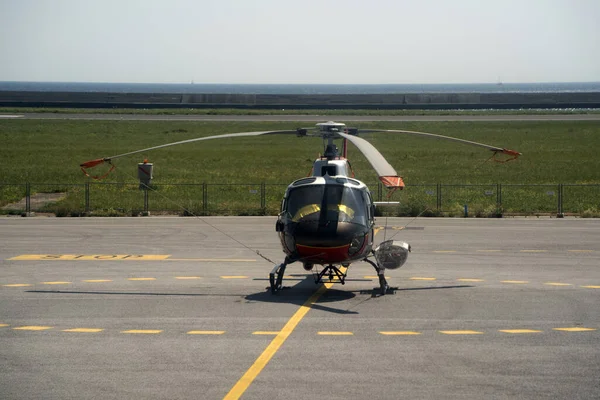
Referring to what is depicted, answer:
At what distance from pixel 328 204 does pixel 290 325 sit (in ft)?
10.5

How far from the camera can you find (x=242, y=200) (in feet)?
132

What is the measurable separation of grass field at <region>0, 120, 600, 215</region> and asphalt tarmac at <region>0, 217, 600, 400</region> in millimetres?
13013

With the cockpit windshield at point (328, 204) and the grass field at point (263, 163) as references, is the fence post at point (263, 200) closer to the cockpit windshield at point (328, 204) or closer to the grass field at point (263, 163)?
the grass field at point (263, 163)

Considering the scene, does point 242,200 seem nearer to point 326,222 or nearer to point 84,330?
point 326,222

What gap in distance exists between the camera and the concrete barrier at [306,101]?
12088 cm

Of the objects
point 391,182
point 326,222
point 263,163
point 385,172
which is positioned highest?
point 385,172

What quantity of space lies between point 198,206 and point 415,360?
26314mm

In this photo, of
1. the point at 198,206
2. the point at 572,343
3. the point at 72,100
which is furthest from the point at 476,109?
the point at 572,343

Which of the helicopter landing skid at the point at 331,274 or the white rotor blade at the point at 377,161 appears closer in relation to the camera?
the white rotor blade at the point at 377,161

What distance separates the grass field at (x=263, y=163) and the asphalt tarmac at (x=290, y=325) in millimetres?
13013

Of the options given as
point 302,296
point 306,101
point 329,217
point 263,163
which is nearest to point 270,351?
point 329,217

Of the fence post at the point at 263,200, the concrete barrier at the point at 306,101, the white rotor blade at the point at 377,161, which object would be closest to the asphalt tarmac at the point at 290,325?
the white rotor blade at the point at 377,161

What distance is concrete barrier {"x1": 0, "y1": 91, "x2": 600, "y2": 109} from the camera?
121 m

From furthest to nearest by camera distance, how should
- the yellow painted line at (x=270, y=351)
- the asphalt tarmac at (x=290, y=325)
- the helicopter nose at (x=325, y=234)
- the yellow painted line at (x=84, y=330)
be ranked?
the helicopter nose at (x=325, y=234), the yellow painted line at (x=84, y=330), the asphalt tarmac at (x=290, y=325), the yellow painted line at (x=270, y=351)
